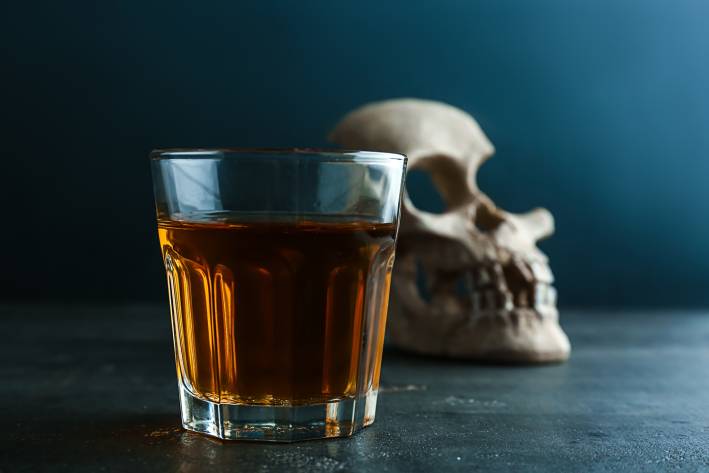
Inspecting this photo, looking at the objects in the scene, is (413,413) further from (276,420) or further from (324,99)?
(324,99)

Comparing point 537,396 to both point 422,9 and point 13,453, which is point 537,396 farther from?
point 422,9

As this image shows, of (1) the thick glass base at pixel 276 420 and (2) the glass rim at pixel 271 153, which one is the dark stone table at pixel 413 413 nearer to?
(1) the thick glass base at pixel 276 420

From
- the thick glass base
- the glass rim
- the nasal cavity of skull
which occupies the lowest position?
the thick glass base

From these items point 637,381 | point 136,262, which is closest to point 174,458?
point 637,381

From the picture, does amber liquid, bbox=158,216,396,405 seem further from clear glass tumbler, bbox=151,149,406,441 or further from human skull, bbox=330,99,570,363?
human skull, bbox=330,99,570,363

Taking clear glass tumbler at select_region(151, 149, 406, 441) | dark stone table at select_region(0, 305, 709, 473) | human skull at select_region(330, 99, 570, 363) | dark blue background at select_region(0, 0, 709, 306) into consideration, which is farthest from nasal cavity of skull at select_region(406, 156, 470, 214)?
clear glass tumbler at select_region(151, 149, 406, 441)

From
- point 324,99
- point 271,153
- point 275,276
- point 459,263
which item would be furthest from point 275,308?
point 324,99

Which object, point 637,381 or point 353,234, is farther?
point 637,381

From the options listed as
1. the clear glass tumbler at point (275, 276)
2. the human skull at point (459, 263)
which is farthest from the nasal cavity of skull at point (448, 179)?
the clear glass tumbler at point (275, 276)
